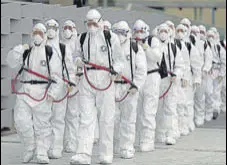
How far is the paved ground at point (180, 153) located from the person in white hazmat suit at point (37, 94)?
368 millimetres

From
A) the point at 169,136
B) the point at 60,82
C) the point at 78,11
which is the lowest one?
the point at 169,136

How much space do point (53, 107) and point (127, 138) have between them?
109cm

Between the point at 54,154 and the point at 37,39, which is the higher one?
the point at 37,39

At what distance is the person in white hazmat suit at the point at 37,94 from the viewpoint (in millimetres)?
11734

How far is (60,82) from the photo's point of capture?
12023mm

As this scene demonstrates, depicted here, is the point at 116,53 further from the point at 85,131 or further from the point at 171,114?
the point at 171,114

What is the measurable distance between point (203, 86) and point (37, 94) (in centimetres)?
744

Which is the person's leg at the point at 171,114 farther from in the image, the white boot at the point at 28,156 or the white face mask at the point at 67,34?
the white boot at the point at 28,156

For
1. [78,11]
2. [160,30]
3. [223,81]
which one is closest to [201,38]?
[223,81]

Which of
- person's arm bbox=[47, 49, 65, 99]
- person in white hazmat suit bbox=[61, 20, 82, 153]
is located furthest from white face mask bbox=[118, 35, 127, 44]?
person's arm bbox=[47, 49, 65, 99]

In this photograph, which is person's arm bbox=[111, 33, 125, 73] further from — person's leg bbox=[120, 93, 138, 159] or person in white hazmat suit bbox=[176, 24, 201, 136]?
person in white hazmat suit bbox=[176, 24, 201, 136]

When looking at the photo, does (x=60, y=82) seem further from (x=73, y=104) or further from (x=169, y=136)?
(x=169, y=136)

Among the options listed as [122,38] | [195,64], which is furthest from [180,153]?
[195,64]

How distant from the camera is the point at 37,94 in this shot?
11750mm
